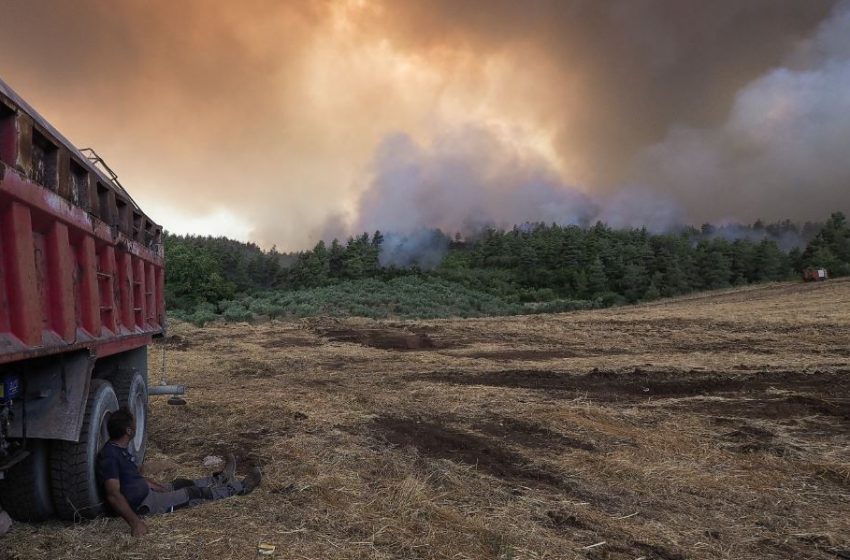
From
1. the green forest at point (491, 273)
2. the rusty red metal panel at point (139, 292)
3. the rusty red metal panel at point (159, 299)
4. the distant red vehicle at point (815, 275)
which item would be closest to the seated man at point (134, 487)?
the rusty red metal panel at point (139, 292)

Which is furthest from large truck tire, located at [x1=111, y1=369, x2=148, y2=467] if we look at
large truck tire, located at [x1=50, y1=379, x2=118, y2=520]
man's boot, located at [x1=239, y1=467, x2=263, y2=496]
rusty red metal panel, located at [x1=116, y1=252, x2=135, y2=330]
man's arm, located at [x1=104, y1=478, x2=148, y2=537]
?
man's arm, located at [x1=104, y1=478, x2=148, y2=537]

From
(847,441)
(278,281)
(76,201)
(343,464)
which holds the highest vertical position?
(278,281)

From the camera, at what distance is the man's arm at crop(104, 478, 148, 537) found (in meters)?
4.05

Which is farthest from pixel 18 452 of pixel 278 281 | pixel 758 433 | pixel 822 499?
pixel 278 281

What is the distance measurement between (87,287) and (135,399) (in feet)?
6.33

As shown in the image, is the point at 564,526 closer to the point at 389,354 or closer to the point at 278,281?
the point at 389,354

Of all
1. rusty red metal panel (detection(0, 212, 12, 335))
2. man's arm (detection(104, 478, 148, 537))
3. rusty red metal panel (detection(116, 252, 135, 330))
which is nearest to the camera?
rusty red metal panel (detection(0, 212, 12, 335))

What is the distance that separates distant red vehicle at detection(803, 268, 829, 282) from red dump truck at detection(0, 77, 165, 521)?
52.7m

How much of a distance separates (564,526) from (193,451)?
468 centimetres

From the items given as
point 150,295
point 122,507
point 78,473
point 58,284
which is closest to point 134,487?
point 122,507

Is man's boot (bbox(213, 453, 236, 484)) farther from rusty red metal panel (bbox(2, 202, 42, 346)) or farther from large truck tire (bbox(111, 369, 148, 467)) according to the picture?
rusty red metal panel (bbox(2, 202, 42, 346))

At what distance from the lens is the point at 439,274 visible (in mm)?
61656

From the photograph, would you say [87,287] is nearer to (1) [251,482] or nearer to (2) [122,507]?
(2) [122,507]

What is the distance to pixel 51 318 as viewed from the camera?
391 centimetres
